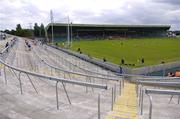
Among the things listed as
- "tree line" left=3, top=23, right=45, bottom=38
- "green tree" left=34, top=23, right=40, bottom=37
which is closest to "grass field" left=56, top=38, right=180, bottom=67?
"tree line" left=3, top=23, right=45, bottom=38

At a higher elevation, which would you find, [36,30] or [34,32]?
[36,30]

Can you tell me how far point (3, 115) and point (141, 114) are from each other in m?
3.85

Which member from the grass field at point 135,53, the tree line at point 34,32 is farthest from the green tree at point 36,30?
the grass field at point 135,53

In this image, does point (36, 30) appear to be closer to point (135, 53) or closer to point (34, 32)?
point (34, 32)

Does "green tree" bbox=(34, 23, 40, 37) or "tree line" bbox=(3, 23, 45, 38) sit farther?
"green tree" bbox=(34, 23, 40, 37)

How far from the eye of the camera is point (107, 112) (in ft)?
27.2

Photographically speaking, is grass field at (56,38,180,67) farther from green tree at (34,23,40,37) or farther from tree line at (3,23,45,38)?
green tree at (34,23,40,37)

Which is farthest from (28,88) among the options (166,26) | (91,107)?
(166,26)

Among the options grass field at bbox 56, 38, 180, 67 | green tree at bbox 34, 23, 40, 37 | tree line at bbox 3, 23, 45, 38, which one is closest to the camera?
grass field at bbox 56, 38, 180, 67

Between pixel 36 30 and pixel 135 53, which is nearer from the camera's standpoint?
pixel 135 53

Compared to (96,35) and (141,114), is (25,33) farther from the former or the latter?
(141,114)

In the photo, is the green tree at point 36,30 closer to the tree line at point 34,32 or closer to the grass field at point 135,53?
the tree line at point 34,32

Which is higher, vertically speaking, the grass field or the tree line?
the tree line

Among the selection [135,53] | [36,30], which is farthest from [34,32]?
[135,53]
